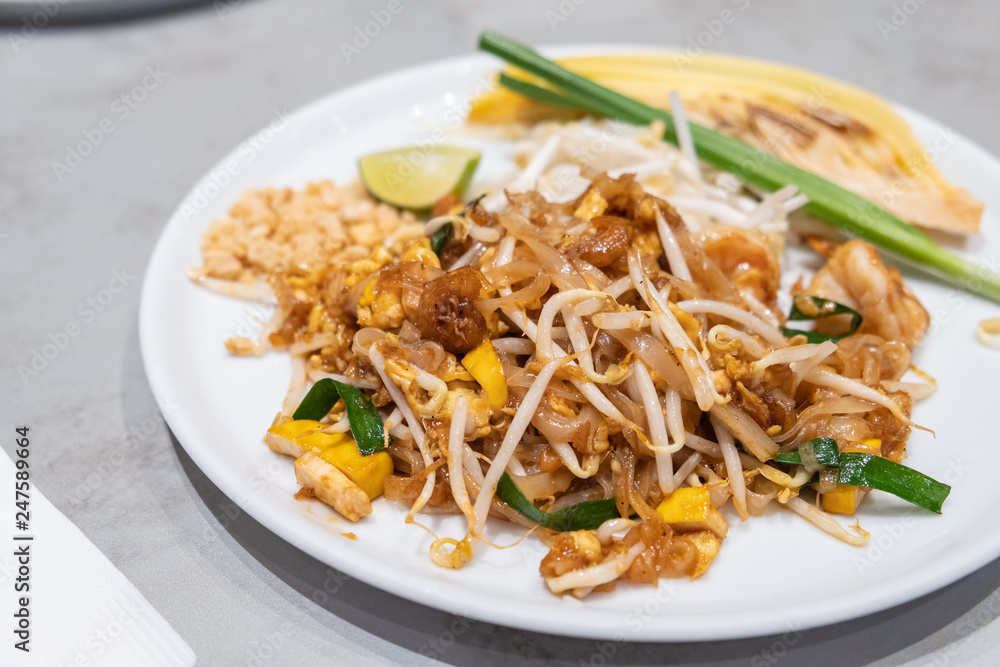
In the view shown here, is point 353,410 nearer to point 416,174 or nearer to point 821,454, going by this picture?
point 821,454

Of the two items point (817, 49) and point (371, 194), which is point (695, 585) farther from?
point (817, 49)

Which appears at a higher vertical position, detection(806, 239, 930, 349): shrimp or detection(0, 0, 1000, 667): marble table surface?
detection(806, 239, 930, 349): shrimp

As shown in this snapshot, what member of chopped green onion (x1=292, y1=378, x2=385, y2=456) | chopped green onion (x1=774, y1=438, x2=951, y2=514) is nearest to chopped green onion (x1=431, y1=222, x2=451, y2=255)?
chopped green onion (x1=292, y1=378, x2=385, y2=456)

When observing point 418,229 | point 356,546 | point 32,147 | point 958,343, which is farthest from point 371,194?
point 958,343

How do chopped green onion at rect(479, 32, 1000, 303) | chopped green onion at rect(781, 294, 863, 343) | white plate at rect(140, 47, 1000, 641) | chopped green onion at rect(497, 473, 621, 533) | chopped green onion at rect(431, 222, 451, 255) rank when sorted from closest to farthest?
white plate at rect(140, 47, 1000, 641) < chopped green onion at rect(497, 473, 621, 533) < chopped green onion at rect(431, 222, 451, 255) < chopped green onion at rect(781, 294, 863, 343) < chopped green onion at rect(479, 32, 1000, 303)

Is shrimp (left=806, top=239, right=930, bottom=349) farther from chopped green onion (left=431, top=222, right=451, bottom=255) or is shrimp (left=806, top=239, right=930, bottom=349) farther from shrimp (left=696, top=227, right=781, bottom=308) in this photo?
chopped green onion (left=431, top=222, right=451, bottom=255)

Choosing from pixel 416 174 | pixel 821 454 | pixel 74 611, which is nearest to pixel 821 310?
pixel 821 454
